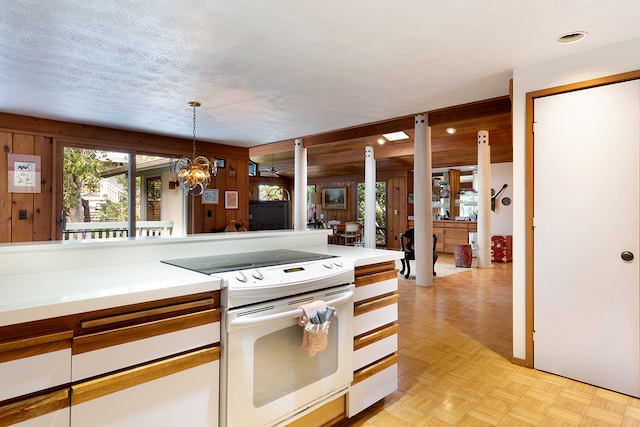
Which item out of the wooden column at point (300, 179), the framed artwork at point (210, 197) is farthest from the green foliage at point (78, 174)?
the wooden column at point (300, 179)

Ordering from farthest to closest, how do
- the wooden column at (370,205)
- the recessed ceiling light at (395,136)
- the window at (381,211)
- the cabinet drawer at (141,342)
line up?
the window at (381,211) → the wooden column at (370,205) → the recessed ceiling light at (395,136) → the cabinet drawer at (141,342)

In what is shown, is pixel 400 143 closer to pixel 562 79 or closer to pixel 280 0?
pixel 562 79

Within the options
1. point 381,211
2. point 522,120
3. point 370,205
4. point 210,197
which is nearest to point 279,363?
point 522,120

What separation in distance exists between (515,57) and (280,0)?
1.85 m

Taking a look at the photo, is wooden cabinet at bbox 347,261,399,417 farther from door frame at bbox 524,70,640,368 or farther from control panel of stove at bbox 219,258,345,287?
door frame at bbox 524,70,640,368

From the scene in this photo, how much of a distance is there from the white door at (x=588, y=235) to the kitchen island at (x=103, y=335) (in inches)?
76.7

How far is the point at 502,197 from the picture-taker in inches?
332

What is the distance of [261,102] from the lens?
13.1 ft

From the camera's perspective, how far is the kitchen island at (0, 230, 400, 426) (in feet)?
3.33

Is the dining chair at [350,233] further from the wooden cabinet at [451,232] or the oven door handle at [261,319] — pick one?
the oven door handle at [261,319]

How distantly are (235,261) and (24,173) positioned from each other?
4.58 m

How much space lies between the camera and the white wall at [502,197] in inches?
326

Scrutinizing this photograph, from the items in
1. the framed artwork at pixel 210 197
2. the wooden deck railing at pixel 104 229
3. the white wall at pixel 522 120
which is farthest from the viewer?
the framed artwork at pixel 210 197

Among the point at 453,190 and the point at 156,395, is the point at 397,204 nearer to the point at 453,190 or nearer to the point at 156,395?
the point at 453,190
